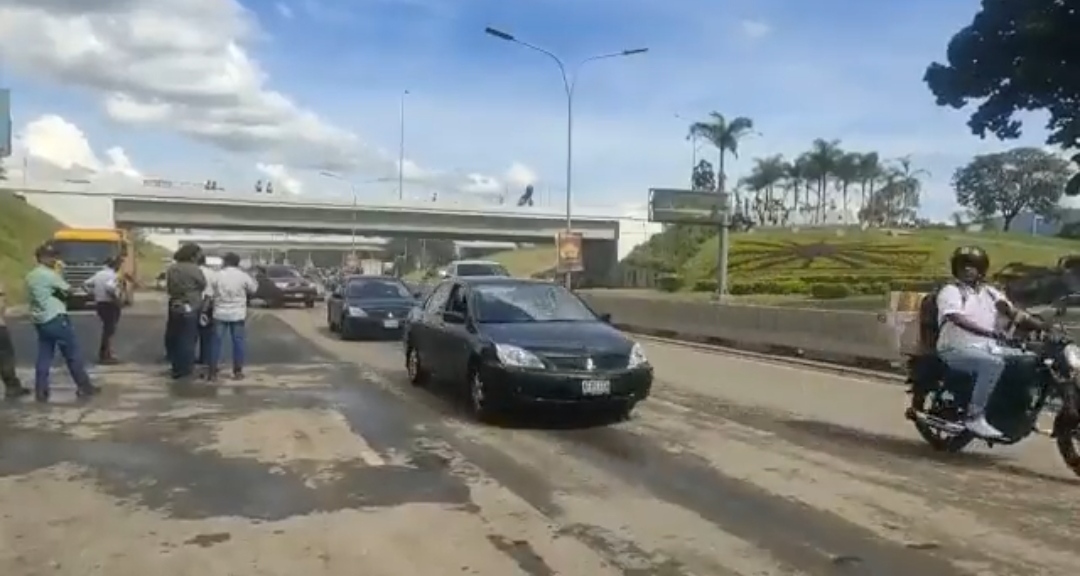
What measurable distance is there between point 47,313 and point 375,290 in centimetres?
1328

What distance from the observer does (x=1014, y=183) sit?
124 meters

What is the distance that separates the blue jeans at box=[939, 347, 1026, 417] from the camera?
9.29 metres

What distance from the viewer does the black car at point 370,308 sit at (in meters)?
24.2

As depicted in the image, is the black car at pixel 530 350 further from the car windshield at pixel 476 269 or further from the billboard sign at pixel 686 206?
the billboard sign at pixel 686 206

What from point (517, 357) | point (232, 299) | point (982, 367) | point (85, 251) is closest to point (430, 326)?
point (232, 299)

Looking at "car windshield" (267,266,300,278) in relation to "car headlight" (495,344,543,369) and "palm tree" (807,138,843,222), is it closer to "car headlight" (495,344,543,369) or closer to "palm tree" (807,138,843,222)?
"car headlight" (495,344,543,369)

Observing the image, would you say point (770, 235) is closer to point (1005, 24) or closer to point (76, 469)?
point (1005, 24)

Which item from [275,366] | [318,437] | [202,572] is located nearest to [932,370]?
[318,437]

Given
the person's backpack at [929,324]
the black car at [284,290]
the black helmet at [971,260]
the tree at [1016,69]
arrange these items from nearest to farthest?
1. the black helmet at [971,260]
2. the person's backpack at [929,324]
3. the tree at [1016,69]
4. the black car at [284,290]

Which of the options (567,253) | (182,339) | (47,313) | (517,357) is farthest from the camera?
(567,253)

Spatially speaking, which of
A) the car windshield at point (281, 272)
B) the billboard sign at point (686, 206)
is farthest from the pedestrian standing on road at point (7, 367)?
the billboard sign at point (686, 206)

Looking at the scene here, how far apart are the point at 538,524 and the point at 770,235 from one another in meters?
76.4

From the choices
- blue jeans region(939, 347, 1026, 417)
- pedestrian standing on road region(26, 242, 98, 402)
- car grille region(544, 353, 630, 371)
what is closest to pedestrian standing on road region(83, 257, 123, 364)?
pedestrian standing on road region(26, 242, 98, 402)

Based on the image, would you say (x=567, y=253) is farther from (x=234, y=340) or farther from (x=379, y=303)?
(x=234, y=340)
